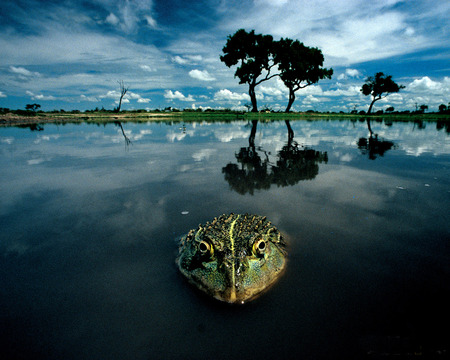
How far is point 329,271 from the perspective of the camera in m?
3.09

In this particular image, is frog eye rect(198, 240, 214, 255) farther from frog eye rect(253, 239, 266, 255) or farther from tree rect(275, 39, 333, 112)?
tree rect(275, 39, 333, 112)

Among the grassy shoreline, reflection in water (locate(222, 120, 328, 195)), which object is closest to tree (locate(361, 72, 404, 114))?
the grassy shoreline

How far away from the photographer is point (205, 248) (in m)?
2.79

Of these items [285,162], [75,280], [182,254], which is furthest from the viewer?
[285,162]

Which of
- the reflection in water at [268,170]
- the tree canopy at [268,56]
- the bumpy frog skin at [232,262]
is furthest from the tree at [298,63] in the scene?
the bumpy frog skin at [232,262]

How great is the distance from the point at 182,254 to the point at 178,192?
2.71 metres

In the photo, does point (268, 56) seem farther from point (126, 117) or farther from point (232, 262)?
point (232, 262)

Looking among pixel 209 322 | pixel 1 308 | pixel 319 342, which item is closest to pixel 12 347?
pixel 1 308

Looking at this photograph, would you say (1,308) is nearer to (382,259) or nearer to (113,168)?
(382,259)

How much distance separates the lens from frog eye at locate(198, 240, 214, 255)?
9.10 ft

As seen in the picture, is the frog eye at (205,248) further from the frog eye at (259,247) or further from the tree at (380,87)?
the tree at (380,87)

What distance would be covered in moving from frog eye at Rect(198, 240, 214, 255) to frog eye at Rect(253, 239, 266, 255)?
586 millimetres

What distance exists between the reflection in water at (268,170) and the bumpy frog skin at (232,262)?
2.85 m

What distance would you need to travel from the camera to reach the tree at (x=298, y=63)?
4631 centimetres
